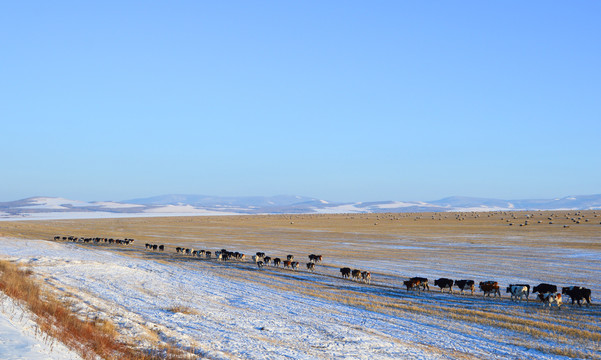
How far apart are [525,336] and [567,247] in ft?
128

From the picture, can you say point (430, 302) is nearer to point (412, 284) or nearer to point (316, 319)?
point (412, 284)

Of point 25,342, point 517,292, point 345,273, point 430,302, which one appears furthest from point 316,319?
point 345,273

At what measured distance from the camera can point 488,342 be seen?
14625 mm

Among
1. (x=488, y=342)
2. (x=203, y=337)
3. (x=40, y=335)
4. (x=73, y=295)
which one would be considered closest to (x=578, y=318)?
(x=488, y=342)

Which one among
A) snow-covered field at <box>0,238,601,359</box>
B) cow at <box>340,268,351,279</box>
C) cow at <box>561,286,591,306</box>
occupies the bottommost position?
snow-covered field at <box>0,238,601,359</box>

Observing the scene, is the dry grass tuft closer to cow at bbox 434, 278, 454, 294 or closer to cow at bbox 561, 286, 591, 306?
cow at bbox 434, 278, 454, 294

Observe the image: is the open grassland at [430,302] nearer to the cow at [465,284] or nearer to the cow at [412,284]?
the cow at [412,284]

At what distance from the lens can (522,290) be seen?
912 inches

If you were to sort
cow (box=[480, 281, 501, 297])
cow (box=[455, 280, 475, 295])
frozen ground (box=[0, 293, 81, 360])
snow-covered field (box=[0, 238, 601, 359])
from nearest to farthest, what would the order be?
frozen ground (box=[0, 293, 81, 360]), snow-covered field (box=[0, 238, 601, 359]), cow (box=[480, 281, 501, 297]), cow (box=[455, 280, 475, 295])

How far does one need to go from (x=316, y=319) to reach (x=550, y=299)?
11.0 meters

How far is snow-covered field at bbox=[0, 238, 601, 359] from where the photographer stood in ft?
44.2

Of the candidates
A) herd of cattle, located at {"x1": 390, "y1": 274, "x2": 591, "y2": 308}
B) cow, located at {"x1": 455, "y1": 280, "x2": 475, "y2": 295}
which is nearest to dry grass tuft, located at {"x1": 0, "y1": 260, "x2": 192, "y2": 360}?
herd of cattle, located at {"x1": 390, "y1": 274, "x2": 591, "y2": 308}

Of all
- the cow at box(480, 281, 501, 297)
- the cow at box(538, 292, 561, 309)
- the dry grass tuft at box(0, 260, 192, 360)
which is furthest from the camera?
the cow at box(480, 281, 501, 297)

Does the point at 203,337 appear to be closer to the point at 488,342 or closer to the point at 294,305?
the point at 294,305
